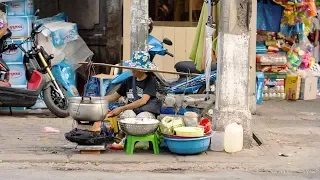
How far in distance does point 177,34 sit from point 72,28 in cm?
218

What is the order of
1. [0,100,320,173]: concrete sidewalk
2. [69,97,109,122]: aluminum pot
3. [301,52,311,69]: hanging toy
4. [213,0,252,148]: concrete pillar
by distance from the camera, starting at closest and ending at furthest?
1. [0,100,320,173]: concrete sidewalk
2. [69,97,109,122]: aluminum pot
3. [213,0,252,148]: concrete pillar
4. [301,52,311,69]: hanging toy

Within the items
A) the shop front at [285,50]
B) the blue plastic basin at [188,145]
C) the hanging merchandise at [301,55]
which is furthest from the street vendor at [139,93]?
the hanging merchandise at [301,55]

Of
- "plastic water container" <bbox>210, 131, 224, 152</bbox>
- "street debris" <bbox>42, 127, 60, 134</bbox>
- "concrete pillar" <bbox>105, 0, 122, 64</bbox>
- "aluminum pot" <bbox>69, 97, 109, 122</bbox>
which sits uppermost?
"concrete pillar" <bbox>105, 0, 122, 64</bbox>

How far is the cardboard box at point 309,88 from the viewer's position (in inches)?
523

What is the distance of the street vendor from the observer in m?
8.16

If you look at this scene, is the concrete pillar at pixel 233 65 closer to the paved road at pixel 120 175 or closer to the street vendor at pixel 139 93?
the street vendor at pixel 139 93

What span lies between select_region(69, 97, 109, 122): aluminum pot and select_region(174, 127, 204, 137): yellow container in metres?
0.98

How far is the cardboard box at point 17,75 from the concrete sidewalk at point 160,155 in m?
0.85

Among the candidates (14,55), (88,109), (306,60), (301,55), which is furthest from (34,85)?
(306,60)

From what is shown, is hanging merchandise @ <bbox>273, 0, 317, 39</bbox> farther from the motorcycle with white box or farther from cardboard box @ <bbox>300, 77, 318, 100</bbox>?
the motorcycle with white box

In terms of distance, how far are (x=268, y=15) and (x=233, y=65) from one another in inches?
199

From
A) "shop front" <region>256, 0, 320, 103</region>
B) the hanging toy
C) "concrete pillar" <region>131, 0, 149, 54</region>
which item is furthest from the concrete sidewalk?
the hanging toy

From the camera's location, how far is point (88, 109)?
7.63 m

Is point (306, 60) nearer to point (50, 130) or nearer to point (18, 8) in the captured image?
point (18, 8)
